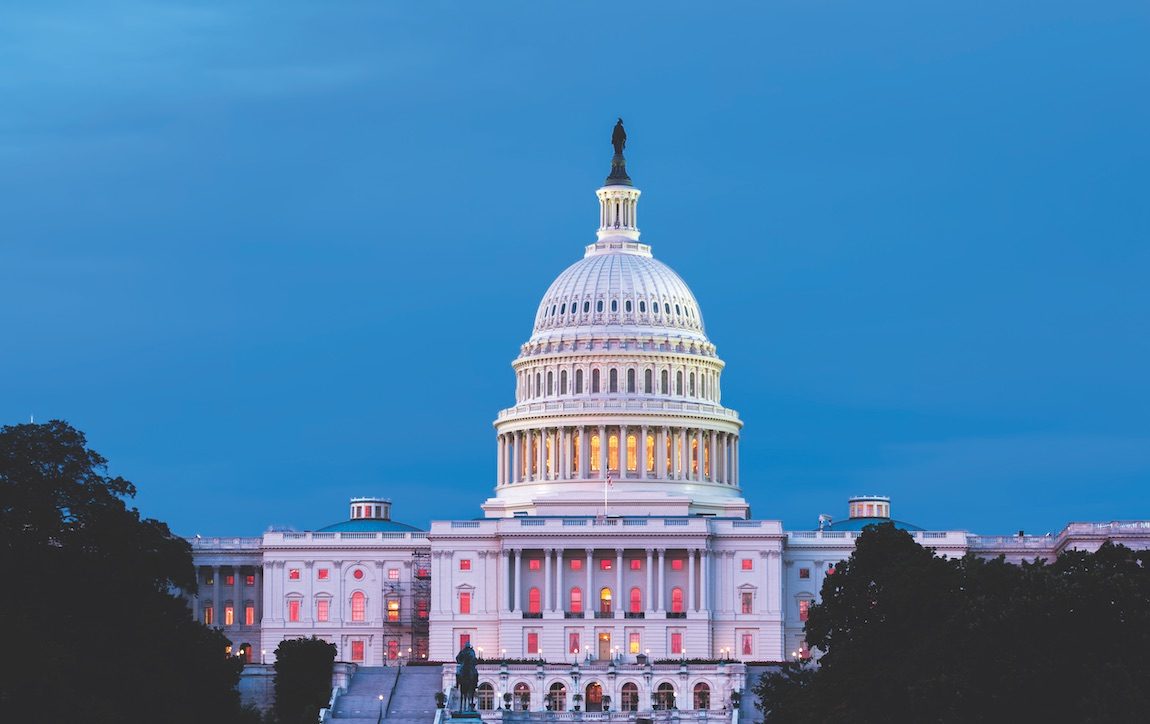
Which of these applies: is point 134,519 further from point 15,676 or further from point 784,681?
point 784,681

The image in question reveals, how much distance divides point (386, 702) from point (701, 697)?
68.0 feet

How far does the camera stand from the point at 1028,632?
12888cm

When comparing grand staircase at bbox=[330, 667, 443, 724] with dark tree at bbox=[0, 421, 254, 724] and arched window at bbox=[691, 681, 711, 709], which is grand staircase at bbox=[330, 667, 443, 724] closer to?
arched window at bbox=[691, 681, 711, 709]

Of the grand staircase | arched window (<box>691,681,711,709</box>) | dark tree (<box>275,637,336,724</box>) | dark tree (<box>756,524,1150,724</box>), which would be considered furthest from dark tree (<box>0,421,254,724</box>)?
arched window (<box>691,681,711,709</box>)

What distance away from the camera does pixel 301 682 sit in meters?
197

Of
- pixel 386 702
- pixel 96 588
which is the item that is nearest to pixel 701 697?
pixel 386 702

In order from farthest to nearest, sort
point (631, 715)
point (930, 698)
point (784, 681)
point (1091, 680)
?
point (631, 715) < point (784, 681) < point (930, 698) < point (1091, 680)

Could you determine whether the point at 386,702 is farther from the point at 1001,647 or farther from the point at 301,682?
the point at 1001,647

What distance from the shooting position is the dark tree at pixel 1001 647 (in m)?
126

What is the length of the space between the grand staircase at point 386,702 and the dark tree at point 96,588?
118 feet

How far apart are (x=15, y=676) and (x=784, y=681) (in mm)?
57781

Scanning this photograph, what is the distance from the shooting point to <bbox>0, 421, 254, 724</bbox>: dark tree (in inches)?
5364

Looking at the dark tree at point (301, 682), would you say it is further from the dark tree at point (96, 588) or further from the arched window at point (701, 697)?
the dark tree at point (96, 588)

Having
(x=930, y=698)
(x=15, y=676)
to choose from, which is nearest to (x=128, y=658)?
(x=15, y=676)
